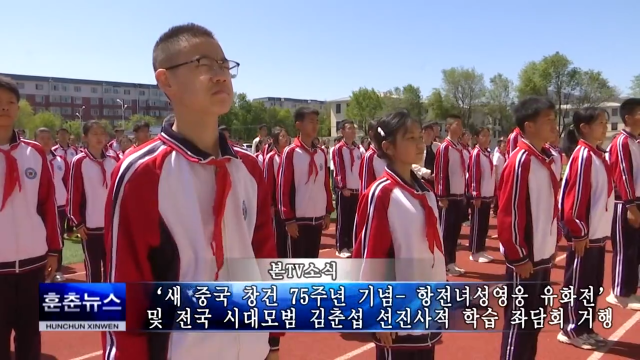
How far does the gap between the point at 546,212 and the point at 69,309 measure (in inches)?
115

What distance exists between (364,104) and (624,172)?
46463 millimetres

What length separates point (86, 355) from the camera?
4.51 meters

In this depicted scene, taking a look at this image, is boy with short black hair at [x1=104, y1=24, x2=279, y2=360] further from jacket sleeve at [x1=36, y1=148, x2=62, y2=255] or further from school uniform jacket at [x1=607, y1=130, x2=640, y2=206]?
school uniform jacket at [x1=607, y1=130, x2=640, y2=206]

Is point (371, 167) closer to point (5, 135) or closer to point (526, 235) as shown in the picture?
point (526, 235)

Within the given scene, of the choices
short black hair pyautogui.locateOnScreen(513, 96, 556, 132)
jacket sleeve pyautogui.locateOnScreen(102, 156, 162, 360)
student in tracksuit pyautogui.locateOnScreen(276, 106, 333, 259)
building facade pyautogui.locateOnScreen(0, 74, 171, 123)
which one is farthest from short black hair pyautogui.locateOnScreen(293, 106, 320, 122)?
building facade pyautogui.locateOnScreen(0, 74, 171, 123)

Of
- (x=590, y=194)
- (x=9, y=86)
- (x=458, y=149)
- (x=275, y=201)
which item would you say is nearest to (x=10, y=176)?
(x=9, y=86)

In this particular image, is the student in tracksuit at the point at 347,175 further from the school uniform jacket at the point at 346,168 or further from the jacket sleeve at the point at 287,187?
the jacket sleeve at the point at 287,187

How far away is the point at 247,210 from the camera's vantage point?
1985 mm

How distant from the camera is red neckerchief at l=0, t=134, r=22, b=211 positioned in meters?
3.24

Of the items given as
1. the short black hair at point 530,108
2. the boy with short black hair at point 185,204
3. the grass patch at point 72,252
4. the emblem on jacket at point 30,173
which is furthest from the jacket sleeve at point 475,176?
the boy with short black hair at point 185,204

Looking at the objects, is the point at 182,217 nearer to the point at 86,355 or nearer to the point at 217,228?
the point at 217,228

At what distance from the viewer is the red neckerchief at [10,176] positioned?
324 cm

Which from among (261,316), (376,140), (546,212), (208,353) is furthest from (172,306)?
(546,212)

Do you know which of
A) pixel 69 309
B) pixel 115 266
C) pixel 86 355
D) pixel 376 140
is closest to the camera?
pixel 115 266
